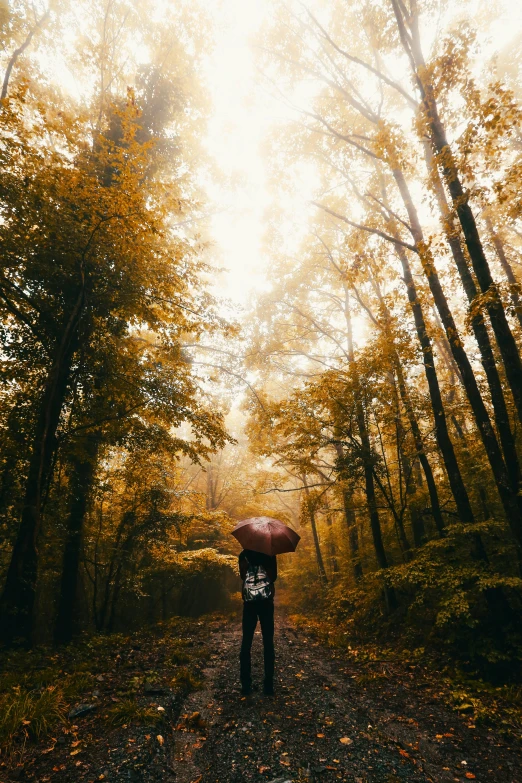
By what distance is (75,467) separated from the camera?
325 inches

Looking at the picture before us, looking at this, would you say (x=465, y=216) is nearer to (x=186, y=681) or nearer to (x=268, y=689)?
(x=268, y=689)

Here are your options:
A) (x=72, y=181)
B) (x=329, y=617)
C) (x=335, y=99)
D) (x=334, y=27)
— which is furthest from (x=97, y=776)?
(x=334, y=27)

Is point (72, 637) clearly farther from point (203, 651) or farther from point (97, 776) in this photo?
point (97, 776)

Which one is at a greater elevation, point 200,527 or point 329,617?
point 200,527

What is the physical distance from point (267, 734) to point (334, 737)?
683mm

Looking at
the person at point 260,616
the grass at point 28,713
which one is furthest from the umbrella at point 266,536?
the grass at point 28,713

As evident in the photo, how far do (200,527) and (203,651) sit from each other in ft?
27.1

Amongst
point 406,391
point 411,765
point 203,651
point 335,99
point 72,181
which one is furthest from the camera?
point 335,99

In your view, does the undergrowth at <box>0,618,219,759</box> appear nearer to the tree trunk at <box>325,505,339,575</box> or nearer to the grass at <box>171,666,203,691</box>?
the grass at <box>171,666,203,691</box>

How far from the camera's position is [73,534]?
7918 mm

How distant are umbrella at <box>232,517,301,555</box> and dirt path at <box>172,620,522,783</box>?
1.72 metres

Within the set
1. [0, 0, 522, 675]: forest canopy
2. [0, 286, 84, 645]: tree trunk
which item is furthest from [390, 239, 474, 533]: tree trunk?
[0, 286, 84, 645]: tree trunk

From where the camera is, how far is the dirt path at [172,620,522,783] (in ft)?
9.51

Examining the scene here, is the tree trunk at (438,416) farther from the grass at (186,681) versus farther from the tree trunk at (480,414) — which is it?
the grass at (186,681)
